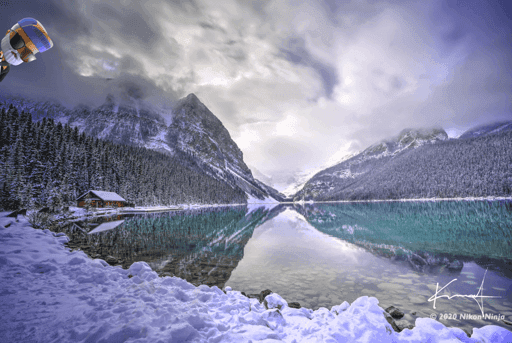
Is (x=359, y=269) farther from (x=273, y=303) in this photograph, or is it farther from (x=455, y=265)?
(x=273, y=303)

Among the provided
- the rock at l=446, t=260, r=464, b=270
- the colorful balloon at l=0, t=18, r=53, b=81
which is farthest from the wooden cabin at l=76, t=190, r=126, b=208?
the rock at l=446, t=260, r=464, b=270

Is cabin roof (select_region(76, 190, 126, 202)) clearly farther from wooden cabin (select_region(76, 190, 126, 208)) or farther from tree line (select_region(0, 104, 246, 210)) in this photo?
tree line (select_region(0, 104, 246, 210))

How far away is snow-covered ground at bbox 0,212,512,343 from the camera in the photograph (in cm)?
496

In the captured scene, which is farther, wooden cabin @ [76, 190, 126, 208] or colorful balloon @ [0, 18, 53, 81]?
wooden cabin @ [76, 190, 126, 208]

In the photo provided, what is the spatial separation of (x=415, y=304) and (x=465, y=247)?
17.3 metres

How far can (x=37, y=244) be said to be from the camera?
11.6m

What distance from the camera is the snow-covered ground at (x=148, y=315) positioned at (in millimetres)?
4961

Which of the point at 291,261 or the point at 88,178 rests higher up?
the point at 88,178

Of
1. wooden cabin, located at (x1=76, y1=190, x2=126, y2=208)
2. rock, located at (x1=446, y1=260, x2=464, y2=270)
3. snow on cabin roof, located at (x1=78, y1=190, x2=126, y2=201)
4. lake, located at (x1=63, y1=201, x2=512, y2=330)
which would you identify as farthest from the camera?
snow on cabin roof, located at (x1=78, y1=190, x2=126, y2=201)

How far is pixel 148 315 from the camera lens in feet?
19.6

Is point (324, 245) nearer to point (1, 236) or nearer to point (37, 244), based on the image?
point (37, 244)

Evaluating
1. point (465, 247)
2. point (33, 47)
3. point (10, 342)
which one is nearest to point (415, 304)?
point (10, 342)

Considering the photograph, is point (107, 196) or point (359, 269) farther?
point (107, 196)

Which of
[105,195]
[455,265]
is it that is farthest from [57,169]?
[455,265]
